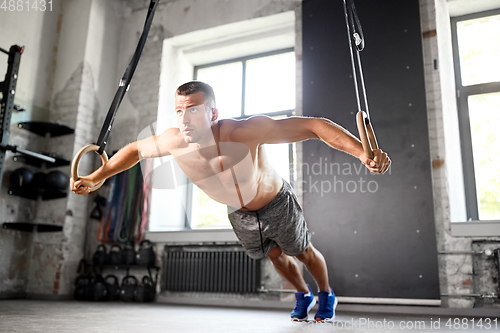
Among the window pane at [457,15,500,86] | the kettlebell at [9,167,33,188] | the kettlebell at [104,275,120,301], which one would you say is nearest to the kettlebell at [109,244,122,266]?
the kettlebell at [104,275,120,301]

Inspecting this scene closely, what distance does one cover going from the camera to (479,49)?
4.51 metres

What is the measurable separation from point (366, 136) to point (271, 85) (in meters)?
3.92

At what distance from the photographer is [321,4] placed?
473 cm

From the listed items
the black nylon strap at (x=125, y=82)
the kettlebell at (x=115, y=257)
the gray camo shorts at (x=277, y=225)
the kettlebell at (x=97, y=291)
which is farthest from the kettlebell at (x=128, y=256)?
the black nylon strap at (x=125, y=82)

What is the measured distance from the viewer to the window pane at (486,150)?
4.11m

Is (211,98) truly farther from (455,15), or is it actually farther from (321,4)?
(455,15)

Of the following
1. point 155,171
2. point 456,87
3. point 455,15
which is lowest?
point 155,171

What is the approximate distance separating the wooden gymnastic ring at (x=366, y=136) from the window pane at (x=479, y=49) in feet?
11.4

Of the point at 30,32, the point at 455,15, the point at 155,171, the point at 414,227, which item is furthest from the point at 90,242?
the point at 455,15

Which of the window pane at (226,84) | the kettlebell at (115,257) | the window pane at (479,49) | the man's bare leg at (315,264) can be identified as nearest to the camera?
the man's bare leg at (315,264)

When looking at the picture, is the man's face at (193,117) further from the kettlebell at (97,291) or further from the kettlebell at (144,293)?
the kettlebell at (97,291)

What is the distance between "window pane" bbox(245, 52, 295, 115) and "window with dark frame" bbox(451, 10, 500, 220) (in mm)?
1867

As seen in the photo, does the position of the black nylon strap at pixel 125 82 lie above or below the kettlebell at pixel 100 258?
above

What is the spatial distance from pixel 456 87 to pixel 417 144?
1020 millimetres
